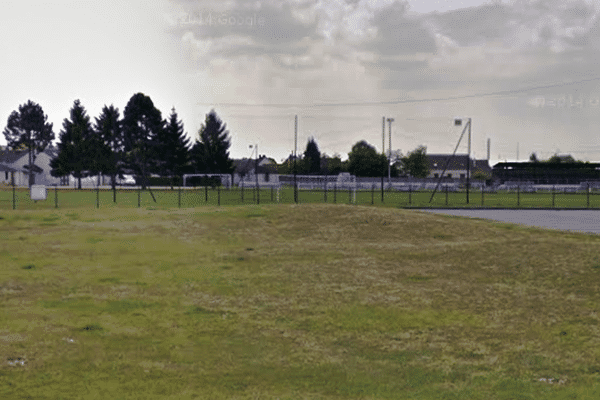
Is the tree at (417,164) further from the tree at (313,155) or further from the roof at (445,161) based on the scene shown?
the tree at (313,155)

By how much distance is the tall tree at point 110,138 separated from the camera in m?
87.9

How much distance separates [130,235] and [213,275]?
27.1 ft

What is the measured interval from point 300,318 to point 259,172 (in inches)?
5070

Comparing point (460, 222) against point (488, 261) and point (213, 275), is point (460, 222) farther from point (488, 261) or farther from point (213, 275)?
point (213, 275)

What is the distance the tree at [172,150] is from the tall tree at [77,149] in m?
11.3

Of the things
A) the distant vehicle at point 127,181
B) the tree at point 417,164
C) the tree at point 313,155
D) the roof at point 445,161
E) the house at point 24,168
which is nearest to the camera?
the distant vehicle at point 127,181

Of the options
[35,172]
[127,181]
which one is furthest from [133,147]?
[35,172]

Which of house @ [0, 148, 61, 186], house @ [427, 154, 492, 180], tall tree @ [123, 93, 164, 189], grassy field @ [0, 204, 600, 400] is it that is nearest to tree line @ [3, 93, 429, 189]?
tall tree @ [123, 93, 164, 189]

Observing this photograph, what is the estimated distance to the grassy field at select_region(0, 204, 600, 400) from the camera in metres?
6.81

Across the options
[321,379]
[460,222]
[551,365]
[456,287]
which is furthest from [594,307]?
[460,222]

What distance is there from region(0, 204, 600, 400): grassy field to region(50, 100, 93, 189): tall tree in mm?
71755

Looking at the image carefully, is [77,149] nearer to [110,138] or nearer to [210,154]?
[110,138]

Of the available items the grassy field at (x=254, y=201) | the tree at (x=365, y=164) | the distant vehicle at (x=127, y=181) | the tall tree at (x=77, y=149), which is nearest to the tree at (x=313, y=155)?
the tree at (x=365, y=164)

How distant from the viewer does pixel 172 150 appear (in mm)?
93375
